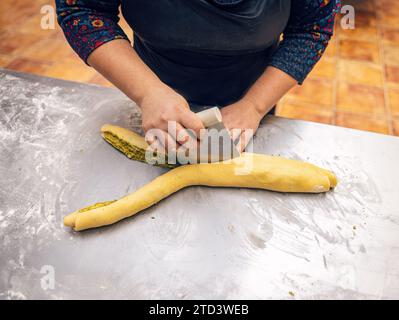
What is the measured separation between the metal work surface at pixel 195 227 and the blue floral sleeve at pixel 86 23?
17 centimetres

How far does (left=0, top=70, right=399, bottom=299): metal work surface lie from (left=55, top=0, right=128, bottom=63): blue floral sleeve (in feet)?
0.57

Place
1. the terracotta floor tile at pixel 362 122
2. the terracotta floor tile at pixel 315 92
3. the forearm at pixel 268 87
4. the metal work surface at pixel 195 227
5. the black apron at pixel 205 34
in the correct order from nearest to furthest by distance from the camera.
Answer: the metal work surface at pixel 195 227
the black apron at pixel 205 34
the forearm at pixel 268 87
the terracotta floor tile at pixel 362 122
the terracotta floor tile at pixel 315 92

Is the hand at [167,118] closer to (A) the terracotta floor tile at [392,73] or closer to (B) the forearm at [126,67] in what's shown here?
(B) the forearm at [126,67]

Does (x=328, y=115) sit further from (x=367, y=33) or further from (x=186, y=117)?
(x=186, y=117)

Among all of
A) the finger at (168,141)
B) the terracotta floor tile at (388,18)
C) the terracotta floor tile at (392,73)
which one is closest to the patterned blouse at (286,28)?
the finger at (168,141)

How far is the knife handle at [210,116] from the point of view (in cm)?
57

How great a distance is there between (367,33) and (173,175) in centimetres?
210

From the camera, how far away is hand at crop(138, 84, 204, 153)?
1.93 ft

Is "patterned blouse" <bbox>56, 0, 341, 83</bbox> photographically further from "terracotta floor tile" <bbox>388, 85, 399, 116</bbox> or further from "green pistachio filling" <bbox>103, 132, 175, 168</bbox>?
"terracotta floor tile" <bbox>388, 85, 399, 116</bbox>

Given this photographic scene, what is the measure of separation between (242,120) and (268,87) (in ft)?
0.30

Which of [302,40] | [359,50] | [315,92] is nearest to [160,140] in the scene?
[302,40]

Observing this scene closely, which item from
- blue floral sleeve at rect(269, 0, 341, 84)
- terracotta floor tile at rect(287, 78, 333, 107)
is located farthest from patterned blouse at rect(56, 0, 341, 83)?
terracotta floor tile at rect(287, 78, 333, 107)

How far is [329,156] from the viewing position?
2.32ft
